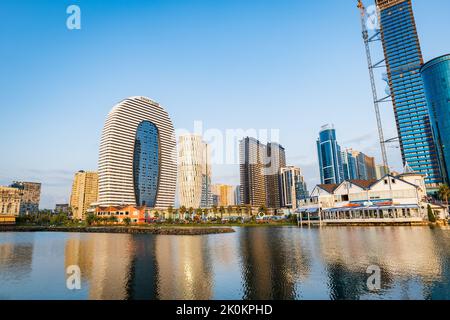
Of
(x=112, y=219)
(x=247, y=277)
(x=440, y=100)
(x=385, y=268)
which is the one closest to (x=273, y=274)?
(x=247, y=277)

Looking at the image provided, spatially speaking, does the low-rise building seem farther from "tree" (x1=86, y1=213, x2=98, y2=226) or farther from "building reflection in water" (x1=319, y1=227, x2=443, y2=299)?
"tree" (x1=86, y1=213, x2=98, y2=226)

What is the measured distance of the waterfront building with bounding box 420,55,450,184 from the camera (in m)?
178

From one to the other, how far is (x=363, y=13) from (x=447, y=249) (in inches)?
5785

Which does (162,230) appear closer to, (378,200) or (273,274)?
(378,200)

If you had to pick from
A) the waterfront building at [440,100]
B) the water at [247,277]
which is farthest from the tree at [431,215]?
the waterfront building at [440,100]

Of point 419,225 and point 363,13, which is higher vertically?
point 363,13

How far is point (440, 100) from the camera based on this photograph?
179500 millimetres

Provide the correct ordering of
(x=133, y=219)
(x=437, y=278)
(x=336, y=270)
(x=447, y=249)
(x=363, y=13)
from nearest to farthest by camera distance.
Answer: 1. (x=437, y=278)
2. (x=336, y=270)
3. (x=447, y=249)
4. (x=363, y=13)
5. (x=133, y=219)

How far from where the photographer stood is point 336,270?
2781cm

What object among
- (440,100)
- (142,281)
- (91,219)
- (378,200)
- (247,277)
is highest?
(440,100)

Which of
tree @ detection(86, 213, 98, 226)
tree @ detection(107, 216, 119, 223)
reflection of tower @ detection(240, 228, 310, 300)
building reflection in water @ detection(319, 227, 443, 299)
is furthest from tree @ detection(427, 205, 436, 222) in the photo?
tree @ detection(86, 213, 98, 226)

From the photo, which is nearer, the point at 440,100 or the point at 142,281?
the point at 142,281
